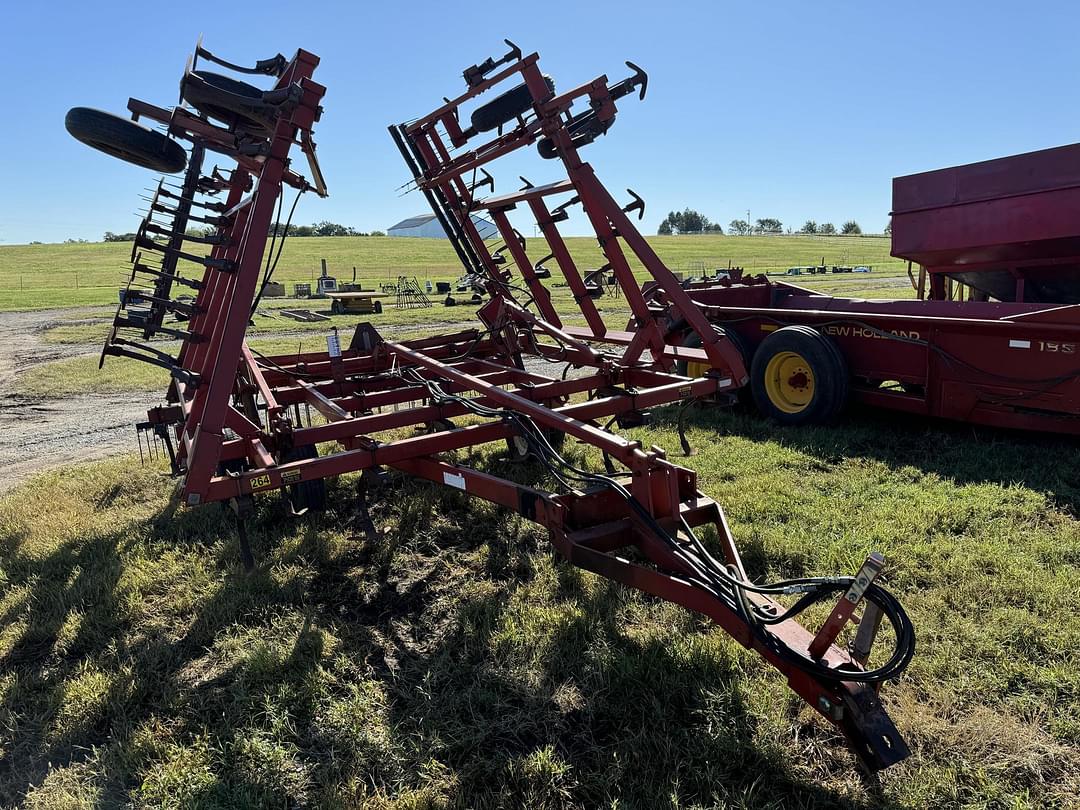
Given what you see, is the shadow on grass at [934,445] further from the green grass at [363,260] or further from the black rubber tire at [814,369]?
the green grass at [363,260]

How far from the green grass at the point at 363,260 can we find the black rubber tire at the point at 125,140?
3077 centimetres

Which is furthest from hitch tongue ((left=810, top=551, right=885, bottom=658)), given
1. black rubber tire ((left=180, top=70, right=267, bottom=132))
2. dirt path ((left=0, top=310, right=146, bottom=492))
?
dirt path ((left=0, top=310, right=146, bottom=492))

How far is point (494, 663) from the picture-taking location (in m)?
3.25

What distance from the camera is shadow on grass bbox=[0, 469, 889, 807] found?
2.57 m

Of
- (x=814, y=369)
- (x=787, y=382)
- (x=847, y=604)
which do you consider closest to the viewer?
(x=847, y=604)

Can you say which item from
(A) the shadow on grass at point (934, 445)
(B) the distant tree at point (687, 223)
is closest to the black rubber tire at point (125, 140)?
(A) the shadow on grass at point (934, 445)

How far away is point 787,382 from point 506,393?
145 inches

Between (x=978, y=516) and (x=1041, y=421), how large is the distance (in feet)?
5.07

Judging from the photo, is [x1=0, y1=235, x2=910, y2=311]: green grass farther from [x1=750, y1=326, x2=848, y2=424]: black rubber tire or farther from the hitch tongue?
the hitch tongue

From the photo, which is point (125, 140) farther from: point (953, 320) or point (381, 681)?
point (953, 320)

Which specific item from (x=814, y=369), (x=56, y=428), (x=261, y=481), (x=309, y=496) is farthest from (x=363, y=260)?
(x=261, y=481)

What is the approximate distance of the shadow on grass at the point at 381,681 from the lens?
257cm

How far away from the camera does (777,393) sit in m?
6.94

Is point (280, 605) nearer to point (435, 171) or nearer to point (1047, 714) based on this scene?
point (1047, 714)
